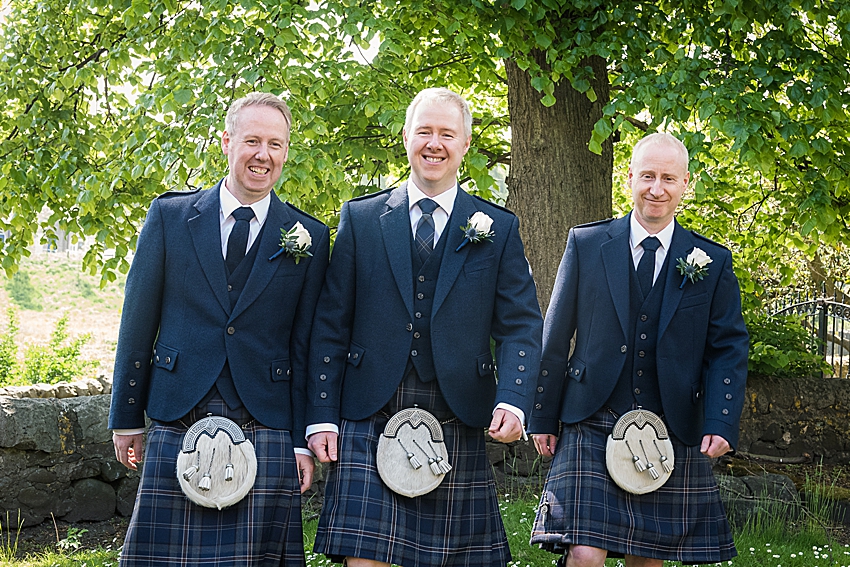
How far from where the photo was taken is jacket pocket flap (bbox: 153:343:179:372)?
2914 mm

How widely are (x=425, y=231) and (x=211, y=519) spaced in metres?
1.21

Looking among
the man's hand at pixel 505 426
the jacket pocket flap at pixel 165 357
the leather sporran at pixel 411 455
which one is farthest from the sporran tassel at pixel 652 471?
the jacket pocket flap at pixel 165 357

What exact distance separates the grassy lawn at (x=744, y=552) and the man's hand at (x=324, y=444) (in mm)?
2030

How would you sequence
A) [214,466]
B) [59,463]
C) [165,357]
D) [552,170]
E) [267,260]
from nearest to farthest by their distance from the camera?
[214,466] → [165,357] → [267,260] → [59,463] → [552,170]

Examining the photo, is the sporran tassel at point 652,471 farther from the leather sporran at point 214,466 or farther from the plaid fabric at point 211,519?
the leather sporran at point 214,466

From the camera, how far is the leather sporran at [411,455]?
296 cm

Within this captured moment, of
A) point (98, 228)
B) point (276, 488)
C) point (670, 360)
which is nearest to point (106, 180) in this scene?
point (98, 228)

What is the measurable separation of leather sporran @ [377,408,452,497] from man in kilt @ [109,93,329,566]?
0.30 m

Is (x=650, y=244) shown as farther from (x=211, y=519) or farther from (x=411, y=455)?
(x=211, y=519)

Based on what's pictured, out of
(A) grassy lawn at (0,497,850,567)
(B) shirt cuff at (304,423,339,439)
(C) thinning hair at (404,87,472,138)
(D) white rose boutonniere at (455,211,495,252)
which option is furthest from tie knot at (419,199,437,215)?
(A) grassy lawn at (0,497,850,567)

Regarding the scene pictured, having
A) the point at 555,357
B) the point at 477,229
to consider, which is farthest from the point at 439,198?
the point at 555,357

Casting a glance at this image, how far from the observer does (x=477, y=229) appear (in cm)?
309

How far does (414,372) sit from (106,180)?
155 inches

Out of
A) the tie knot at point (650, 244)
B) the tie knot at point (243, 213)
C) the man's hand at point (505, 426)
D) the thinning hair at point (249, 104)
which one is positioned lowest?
the man's hand at point (505, 426)
